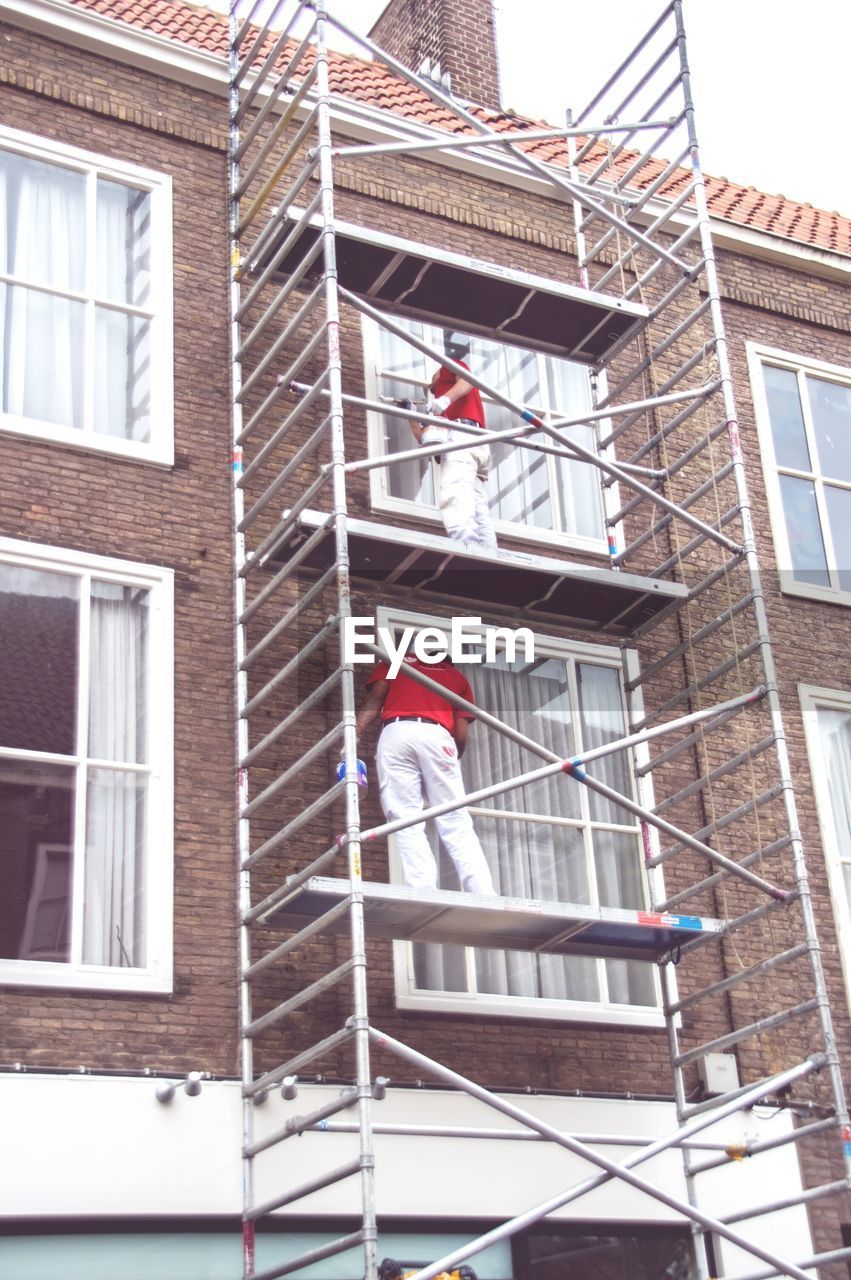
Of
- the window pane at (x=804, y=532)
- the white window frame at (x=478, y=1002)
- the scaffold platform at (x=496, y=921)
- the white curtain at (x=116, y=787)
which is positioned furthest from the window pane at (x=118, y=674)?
the window pane at (x=804, y=532)

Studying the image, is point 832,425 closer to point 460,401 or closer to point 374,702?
point 460,401

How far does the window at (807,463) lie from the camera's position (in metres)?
14.2

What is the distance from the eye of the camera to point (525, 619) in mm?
12516

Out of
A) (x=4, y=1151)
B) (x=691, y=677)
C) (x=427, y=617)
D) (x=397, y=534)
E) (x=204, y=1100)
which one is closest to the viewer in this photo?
(x=4, y=1151)

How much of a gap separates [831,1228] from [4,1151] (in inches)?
221

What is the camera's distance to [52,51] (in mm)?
12719

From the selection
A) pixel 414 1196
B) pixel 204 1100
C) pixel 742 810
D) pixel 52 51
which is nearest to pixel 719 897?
pixel 742 810

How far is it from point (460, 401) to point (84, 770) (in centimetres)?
373

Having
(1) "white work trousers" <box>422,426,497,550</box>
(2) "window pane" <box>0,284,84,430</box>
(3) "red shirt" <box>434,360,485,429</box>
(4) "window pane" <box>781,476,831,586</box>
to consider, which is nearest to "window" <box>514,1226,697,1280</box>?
(1) "white work trousers" <box>422,426,497,550</box>

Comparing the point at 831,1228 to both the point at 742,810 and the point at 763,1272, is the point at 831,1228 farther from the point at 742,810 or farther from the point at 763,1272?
the point at 742,810

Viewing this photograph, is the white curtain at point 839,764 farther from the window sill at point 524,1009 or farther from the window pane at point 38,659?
the window pane at point 38,659

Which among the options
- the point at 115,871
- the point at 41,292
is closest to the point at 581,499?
the point at 41,292

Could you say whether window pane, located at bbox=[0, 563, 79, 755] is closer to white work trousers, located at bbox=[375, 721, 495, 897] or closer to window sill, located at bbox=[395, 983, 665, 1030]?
white work trousers, located at bbox=[375, 721, 495, 897]

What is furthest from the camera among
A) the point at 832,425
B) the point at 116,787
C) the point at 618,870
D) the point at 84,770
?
the point at 832,425
